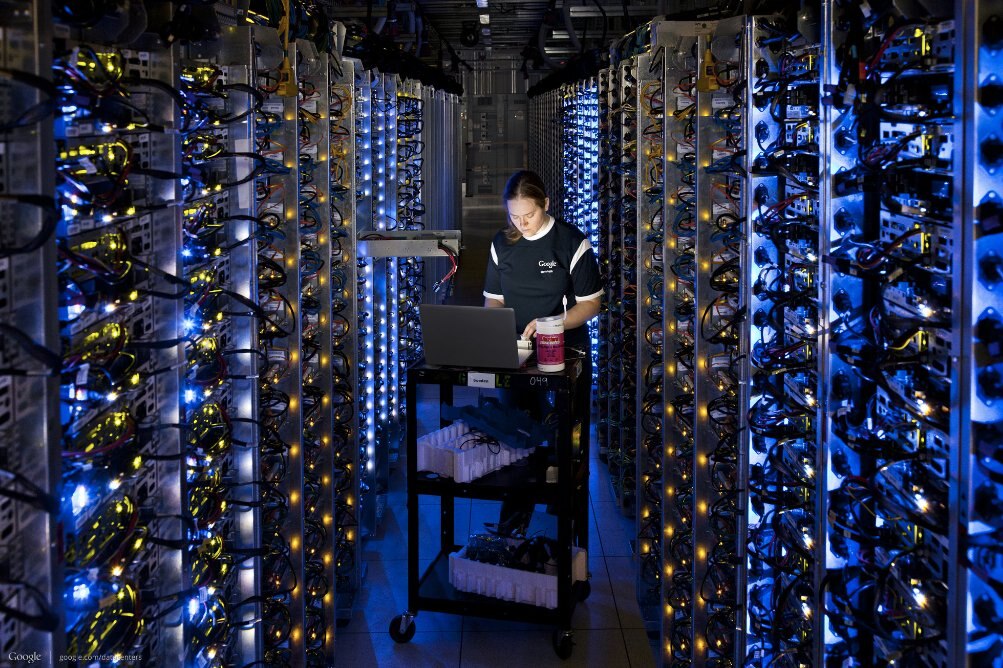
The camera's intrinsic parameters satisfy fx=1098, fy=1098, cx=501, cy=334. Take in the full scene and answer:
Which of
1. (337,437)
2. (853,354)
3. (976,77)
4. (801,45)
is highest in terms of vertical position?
(801,45)

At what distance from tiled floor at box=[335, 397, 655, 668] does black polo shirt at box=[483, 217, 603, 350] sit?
126cm

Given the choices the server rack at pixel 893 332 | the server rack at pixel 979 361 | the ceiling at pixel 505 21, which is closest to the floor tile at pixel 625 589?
the server rack at pixel 893 332

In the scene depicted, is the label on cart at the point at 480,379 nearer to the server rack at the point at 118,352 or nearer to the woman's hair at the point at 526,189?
the woman's hair at the point at 526,189

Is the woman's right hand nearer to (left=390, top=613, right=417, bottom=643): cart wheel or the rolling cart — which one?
the rolling cart

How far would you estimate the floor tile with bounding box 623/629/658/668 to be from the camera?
467cm

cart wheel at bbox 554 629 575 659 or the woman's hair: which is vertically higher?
the woman's hair

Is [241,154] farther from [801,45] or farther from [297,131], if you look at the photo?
[801,45]

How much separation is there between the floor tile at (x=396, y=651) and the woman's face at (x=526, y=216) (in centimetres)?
189

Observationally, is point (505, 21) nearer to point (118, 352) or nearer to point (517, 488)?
point (517, 488)

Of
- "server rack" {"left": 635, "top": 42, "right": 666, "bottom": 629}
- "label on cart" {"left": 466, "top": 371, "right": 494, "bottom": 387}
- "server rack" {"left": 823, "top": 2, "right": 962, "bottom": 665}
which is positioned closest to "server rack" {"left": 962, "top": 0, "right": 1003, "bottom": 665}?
"server rack" {"left": 823, "top": 2, "right": 962, "bottom": 665}

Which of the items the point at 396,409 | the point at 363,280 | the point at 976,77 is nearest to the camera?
the point at 976,77

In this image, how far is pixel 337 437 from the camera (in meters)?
5.09

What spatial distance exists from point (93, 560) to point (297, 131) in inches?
77.8

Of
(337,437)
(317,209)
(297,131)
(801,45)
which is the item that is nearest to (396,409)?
(337,437)
